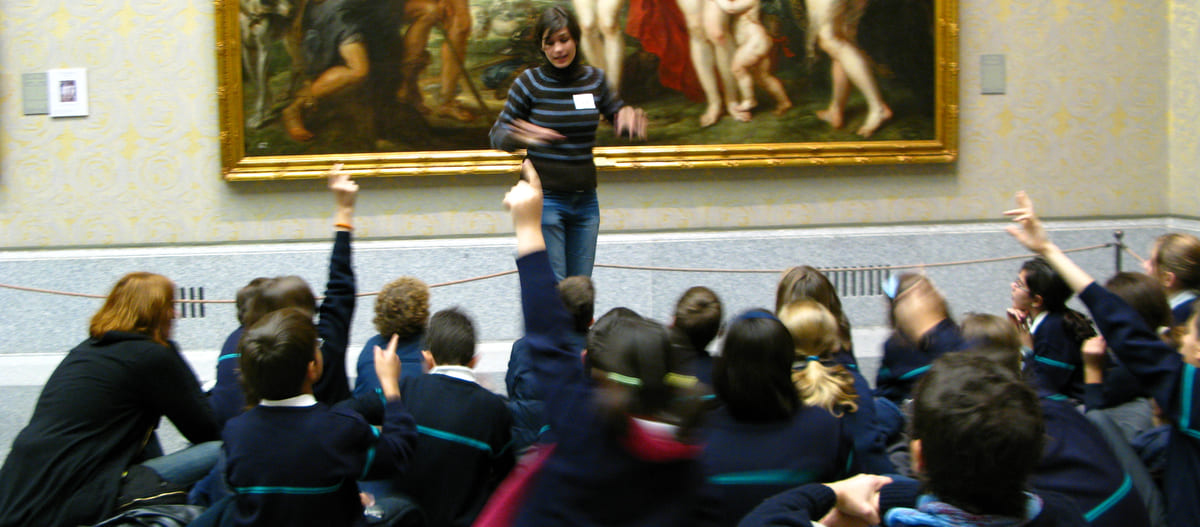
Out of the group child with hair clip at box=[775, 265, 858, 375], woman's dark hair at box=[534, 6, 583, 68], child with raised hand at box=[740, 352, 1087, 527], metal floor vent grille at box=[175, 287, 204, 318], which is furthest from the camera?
metal floor vent grille at box=[175, 287, 204, 318]

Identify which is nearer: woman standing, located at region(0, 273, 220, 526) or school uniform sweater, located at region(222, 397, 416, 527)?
school uniform sweater, located at region(222, 397, 416, 527)

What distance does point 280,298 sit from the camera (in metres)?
3.74

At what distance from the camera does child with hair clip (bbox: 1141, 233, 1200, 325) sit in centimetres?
411

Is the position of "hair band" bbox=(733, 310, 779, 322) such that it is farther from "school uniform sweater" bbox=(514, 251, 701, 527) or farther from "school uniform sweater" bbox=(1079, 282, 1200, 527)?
"school uniform sweater" bbox=(514, 251, 701, 527)

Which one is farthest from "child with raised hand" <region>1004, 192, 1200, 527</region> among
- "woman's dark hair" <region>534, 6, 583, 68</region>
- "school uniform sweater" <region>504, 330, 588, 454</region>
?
"woman's dark hair" <region>534, 6, 583, 68</region>

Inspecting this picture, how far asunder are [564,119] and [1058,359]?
2.87 m

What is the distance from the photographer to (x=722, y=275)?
8375 mm

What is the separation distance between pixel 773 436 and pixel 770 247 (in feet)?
19.5

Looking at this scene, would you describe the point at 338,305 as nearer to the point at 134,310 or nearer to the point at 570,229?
the point at 134,310

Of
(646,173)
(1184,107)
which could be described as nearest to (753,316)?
(646,173)

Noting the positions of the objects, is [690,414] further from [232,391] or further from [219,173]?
[219,173]

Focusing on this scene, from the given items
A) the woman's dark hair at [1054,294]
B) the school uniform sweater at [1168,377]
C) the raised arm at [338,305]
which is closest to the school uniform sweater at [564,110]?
the raised arm at [338,305]

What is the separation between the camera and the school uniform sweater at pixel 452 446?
3.44m

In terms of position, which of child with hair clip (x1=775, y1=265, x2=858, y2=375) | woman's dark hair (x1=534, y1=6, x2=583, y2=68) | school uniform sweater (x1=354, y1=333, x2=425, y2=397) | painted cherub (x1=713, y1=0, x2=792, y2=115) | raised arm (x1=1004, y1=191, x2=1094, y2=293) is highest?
painted cherub (x1=713, y1=0, x2=792, y2=115)
